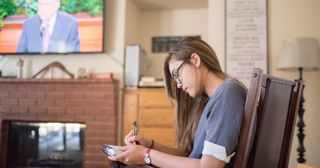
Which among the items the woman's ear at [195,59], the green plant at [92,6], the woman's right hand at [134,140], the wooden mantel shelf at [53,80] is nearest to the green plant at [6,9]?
the wooden mantel shelf at [53,80]

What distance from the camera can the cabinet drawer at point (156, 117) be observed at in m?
3.28

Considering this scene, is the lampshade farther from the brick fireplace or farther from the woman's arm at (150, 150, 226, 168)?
the woman's arm at (150, 150, 226, 168)

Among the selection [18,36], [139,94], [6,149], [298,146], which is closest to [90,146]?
[139,94]

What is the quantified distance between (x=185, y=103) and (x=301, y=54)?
68.6 inches

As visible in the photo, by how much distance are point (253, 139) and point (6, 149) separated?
130 inches

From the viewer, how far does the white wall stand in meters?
3.02

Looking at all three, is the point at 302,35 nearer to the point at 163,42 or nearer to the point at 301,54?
the point at 301,54

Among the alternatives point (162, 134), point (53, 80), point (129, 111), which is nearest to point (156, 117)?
point (162, 134)

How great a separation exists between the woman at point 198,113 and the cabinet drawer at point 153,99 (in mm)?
1853

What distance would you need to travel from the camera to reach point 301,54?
8.98 feet

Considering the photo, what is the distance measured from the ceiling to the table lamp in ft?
3.87

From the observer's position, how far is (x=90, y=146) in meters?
3.29

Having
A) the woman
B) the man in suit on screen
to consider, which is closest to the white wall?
the man in suit on screen

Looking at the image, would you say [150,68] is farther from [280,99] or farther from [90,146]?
[280,99]
